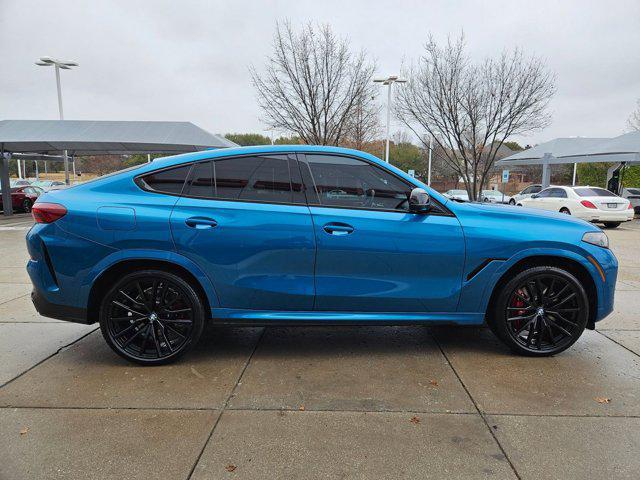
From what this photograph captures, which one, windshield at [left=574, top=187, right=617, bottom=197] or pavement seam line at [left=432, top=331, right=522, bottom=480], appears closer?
pavement seam line at [left=432, top=331, right=522, bottom=480]

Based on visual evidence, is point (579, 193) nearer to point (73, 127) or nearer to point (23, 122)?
point (73, 127)

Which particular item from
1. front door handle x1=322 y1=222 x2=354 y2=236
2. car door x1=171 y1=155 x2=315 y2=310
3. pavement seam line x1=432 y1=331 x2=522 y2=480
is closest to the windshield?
pavement seam line x1=432 y1=331 x2=522 y2=480

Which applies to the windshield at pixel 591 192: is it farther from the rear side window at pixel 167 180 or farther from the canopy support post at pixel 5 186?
the canopy support post at pixel 5 186

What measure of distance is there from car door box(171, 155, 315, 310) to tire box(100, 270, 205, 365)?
26 centimetres

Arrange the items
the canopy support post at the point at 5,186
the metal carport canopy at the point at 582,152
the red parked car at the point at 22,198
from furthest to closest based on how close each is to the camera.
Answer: the red parked car at the point at 22,198
the metal carport canopy at the point at 582,152
the canopy support post at the point at 5,186

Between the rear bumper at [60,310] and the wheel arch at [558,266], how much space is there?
3222 mm

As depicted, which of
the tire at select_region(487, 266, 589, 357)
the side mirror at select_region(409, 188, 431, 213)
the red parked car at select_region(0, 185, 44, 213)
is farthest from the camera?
the red parked car at select_region(0, 185, 44, 213)

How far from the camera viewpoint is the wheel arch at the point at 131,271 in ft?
11.0

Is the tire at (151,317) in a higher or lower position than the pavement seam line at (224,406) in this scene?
higher

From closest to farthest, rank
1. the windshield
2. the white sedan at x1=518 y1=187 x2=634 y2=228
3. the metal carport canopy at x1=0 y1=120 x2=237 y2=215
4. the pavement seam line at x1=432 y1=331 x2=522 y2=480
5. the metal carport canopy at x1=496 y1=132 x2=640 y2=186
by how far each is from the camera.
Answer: the pavement seam line at x1=432 y1=331 x2=522 y2=480 → the white sedan at x1=518 y1=187 x2=634 y2=228 → the windshield → the metal carport canopy at x1=0 y1=120 x2=237 y2=215 → the metal carport canopy at x1=496 y1=132 x2=640 y2=186

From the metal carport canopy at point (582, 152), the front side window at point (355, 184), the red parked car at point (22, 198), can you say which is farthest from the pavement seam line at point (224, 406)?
the red parked car at point (22, 198)

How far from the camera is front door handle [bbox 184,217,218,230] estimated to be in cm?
327

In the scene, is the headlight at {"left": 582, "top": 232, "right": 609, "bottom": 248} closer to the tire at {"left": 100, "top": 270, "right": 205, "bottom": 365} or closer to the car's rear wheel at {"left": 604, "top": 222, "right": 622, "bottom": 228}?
the tire at {"left": 100, "top": 270, "right": 205, "bottom": 365}

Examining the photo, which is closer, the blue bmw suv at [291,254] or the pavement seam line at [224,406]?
the pavement seam line at [224,406]
